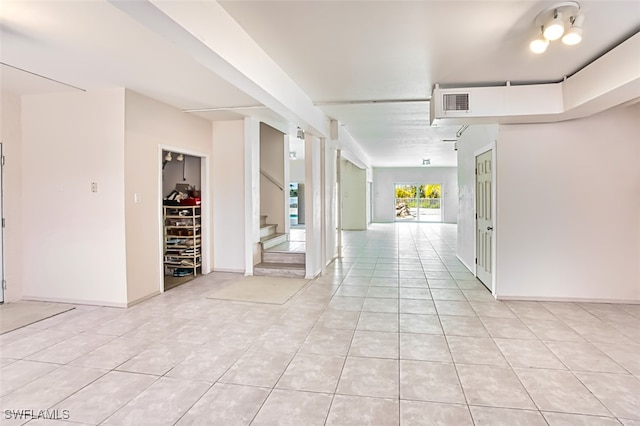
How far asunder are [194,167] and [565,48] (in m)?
5.72

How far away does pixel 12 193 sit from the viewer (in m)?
→ 4.38

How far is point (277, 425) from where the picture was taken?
2021mm

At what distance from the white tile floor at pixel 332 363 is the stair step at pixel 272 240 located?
2.02m

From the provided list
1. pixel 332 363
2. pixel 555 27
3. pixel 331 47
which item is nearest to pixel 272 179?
pixel 331 47

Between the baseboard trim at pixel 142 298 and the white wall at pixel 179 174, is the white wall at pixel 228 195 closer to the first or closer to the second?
the white wall at pixel 179 174

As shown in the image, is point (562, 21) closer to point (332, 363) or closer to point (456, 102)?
point (456, 102)


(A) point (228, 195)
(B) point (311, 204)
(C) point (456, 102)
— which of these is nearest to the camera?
(C) point (456, 102)

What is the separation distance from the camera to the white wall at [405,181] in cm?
1566

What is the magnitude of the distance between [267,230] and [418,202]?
10806 mm

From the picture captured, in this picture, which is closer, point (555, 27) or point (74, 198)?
point (555, 27)

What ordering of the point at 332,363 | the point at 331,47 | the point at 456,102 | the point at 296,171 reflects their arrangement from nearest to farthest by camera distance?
1. the point at 332,363
2. the point at 331,47
3. the point at 456,102
4. the point at 296,171

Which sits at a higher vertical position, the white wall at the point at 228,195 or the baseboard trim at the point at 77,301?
the white wall at the point at 228,195

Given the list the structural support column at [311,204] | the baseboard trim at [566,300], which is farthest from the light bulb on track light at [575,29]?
the structural support column at [311,204]

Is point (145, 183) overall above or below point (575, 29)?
below
